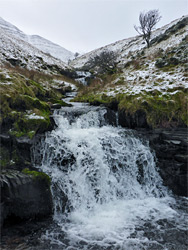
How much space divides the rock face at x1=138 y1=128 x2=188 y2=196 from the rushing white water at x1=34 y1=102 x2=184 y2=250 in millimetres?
396

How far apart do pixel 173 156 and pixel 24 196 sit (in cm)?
658

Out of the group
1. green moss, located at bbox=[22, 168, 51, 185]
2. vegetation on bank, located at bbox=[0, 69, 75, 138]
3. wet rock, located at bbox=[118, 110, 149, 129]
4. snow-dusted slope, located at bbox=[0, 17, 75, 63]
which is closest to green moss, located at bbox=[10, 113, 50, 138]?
vegetation on bank, located at bbox=[0, 69, 75, 138]

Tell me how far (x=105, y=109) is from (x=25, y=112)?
490 centimetres

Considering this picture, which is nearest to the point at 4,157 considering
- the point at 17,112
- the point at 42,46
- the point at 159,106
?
the point at 17,112

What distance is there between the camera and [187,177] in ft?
22.5

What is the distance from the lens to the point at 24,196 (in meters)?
4.74

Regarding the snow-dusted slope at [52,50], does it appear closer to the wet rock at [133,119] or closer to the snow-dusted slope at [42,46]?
the snow-dusted slope at [42,46]

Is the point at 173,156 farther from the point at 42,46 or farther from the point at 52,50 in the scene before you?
the point at 42,46

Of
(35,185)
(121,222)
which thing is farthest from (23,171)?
(121,222)

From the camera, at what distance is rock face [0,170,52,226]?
4512mm

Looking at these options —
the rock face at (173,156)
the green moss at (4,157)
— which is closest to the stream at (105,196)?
the rock face at (173,156)

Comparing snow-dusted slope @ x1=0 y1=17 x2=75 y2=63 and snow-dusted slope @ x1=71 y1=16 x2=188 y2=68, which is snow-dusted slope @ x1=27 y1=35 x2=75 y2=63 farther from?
snow-dusted slope @ x1=71 y1=16 x2=188 y2=68

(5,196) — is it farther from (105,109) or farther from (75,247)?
(105,109)

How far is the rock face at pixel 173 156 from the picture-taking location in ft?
22.6
